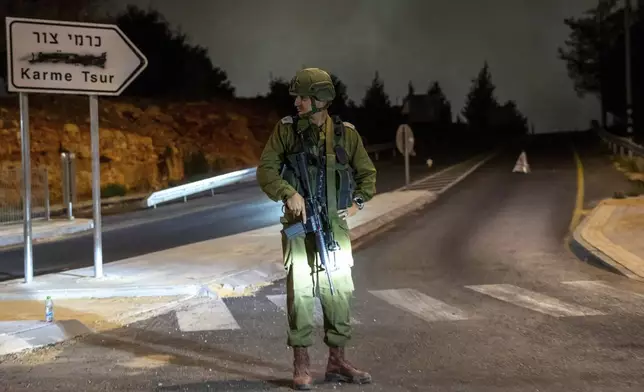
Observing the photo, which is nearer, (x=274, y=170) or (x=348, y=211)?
(x=274, y=170)

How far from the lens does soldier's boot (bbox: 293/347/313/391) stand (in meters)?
5.59

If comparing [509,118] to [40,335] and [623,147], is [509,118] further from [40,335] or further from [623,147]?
[40,335]

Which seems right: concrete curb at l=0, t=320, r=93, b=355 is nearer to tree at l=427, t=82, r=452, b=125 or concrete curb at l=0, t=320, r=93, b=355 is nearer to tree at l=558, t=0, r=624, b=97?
tree at l=558, t=0, r=624, b=97

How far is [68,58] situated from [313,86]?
5.96m

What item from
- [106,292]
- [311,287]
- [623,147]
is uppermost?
[623,147]

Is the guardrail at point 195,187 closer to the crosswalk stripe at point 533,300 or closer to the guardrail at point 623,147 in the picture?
the crosswalk stripe at point 533,300

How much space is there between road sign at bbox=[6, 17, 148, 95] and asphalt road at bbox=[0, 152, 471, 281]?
3337mm

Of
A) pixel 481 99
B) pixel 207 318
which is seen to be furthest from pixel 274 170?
pixel 481 99

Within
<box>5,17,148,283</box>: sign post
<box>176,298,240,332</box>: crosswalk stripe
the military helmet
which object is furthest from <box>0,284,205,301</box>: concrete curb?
the military helmet

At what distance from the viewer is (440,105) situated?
313 ft

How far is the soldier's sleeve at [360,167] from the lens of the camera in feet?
19.0

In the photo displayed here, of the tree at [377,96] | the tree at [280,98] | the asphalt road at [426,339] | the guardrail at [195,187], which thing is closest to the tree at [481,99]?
the tree at [377,96]

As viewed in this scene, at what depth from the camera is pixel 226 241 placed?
48.3ft

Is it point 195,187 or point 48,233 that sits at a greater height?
point 195,187
